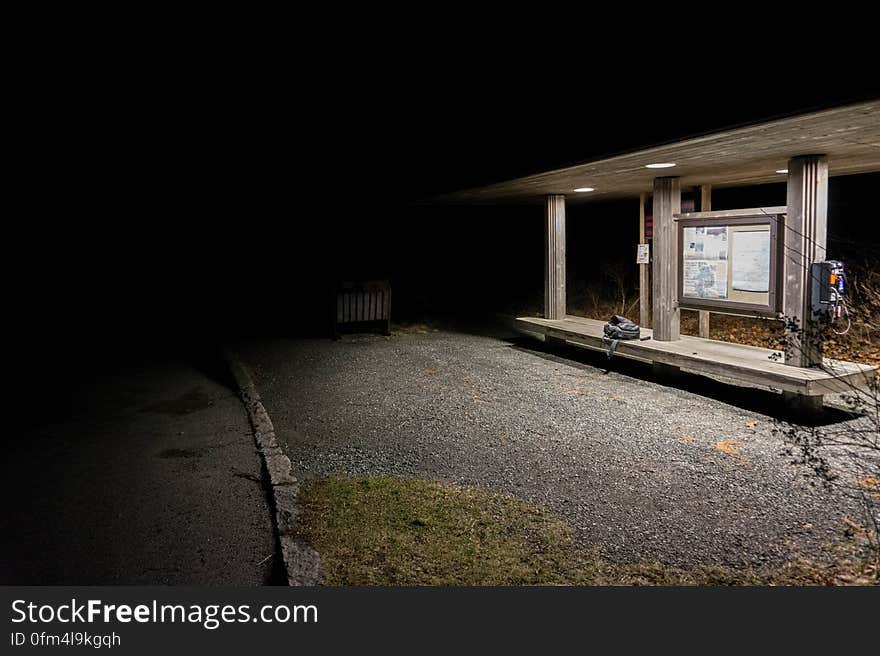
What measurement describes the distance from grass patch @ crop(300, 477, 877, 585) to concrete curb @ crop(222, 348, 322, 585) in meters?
0.08

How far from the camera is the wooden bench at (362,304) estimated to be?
530 inches

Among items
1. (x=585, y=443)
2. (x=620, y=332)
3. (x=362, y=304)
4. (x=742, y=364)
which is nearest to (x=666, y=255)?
(x=620, y=332)

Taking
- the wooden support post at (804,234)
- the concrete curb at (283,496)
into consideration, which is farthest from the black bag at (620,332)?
the concrete curb at (283,496)

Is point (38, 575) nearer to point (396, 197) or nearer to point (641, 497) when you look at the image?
point (641, 497)

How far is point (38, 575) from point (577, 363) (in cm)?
796

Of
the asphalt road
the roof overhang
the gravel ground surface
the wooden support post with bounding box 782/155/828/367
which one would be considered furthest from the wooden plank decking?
the asphalt road

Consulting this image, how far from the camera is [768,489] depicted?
516 cm

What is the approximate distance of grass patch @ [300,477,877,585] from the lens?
12.6 feet

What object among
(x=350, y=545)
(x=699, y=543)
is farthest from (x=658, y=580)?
(x=350, y=545)

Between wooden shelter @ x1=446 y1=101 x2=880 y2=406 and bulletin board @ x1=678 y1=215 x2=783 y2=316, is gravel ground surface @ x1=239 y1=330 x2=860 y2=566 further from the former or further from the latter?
bulletin board @ x1=678 y1=215 x2=783 y2=316

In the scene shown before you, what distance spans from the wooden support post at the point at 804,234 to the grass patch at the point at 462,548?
3.95m

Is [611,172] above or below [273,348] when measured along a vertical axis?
above

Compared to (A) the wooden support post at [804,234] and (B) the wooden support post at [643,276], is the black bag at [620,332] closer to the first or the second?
(B) the wooden support post at [643,276]

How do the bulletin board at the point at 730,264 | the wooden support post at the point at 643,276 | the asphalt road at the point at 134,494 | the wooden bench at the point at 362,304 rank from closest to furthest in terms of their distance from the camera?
the asphalt road at the point at 134,494 → the bulletin board at the point at 730,264 → the wooden support post at the point at 643,276 → the wooden bench at the point at 362,304
